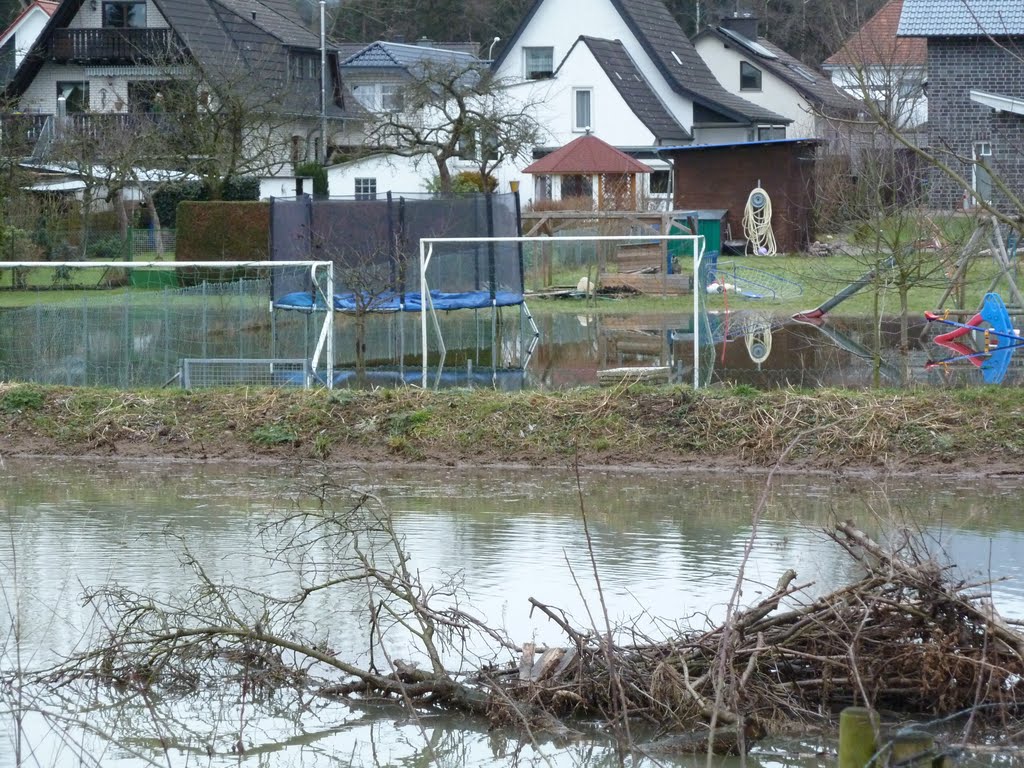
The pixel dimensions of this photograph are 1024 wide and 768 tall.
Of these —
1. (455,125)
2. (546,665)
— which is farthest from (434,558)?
(455,125)

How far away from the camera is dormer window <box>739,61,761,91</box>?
198 feet

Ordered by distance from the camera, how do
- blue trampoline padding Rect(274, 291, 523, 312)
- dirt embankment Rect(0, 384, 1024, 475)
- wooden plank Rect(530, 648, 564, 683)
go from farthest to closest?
blue trampoline padding Rect(274, 291, 523, 312)
dirt embankment Rect(0, 384, 1024, 475)
wooden plank Rect(530, 648, 564, 683)

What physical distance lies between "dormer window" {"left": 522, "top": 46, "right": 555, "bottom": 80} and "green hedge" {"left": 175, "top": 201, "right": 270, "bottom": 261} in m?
26.1

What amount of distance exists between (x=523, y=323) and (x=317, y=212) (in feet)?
13.2

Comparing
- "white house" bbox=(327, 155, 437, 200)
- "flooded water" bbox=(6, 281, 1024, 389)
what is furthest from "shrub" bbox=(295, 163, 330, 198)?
"flooded water" bbox=(6, 281, 1024, 389)

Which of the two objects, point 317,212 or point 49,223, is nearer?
point 317,212

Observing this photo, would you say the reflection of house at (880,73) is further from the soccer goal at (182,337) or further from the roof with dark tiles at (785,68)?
the roof with dark tiles at (785,68)

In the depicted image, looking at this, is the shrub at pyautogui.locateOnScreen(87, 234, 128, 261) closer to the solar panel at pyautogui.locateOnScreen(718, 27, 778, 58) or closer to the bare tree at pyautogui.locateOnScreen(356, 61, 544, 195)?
the bare tree at pyautogui.locateOnScreen(356, 61, 544, 195)

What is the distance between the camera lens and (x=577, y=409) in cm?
1332

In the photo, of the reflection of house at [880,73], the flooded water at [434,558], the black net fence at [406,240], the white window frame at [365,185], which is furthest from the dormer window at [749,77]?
the flooded water at [434,558]

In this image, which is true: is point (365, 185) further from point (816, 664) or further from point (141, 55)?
point (816, 664)

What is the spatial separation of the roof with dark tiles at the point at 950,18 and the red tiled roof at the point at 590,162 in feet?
23.4

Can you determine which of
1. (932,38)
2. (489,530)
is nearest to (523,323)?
(489,530)

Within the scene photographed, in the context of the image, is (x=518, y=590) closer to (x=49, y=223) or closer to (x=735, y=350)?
(x=735, y=350)
